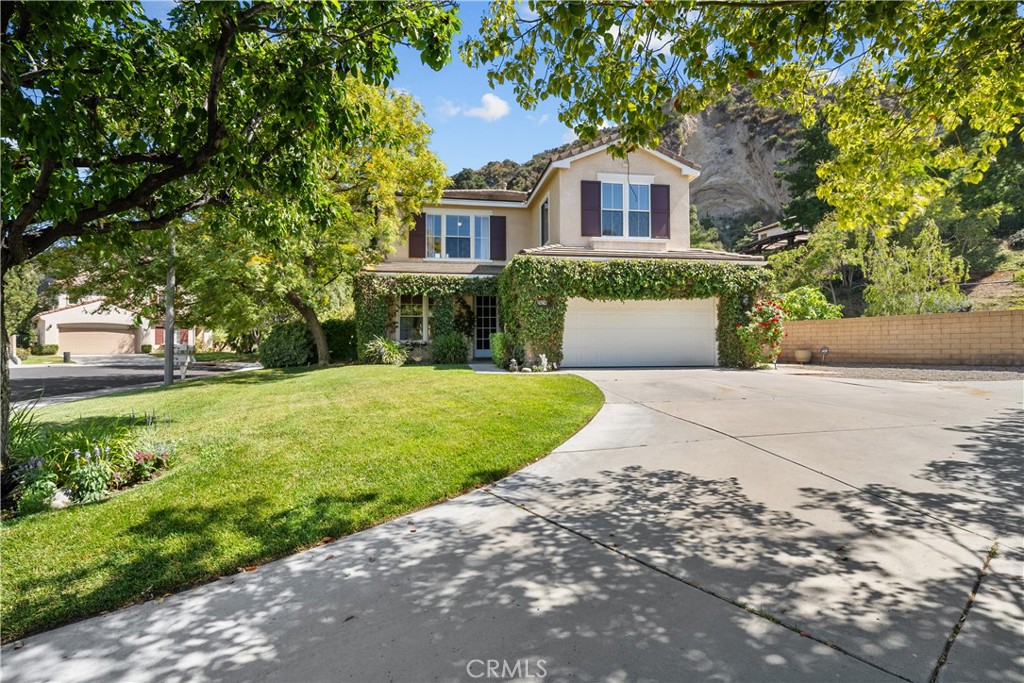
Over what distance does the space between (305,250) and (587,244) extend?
8953 mm

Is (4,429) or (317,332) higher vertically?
(317,332)

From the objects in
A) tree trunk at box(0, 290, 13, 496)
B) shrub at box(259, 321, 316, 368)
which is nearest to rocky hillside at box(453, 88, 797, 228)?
shrub at box(259, 321, 316, 368)

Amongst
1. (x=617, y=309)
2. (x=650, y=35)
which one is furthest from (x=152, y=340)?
(x=650, y=35)

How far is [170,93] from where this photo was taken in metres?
4.98

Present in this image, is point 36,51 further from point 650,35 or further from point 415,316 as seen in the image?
point 415,316

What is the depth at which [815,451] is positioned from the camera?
526 centimetres

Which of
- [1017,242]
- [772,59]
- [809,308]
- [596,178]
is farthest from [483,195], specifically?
[1017,242]

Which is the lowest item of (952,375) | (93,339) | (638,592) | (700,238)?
(638,592)

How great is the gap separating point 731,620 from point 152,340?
159 ft

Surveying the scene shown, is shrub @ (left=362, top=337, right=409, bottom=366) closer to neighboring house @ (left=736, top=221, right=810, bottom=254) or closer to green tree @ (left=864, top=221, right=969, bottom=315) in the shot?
green tree @ (left=864, top=221, right=969, bottom=315)

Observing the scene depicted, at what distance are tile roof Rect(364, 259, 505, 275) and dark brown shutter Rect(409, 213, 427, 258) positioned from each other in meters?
0.42

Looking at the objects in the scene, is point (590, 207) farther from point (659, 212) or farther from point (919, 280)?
point (919, 280)

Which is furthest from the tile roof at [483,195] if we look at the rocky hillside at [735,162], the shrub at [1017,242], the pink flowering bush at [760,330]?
the shrub at [1017,242]

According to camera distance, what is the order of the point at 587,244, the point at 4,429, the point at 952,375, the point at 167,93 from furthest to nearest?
the point at 587,244 → the point at 952,375 → the point at 167,93 → the point at 4,429
